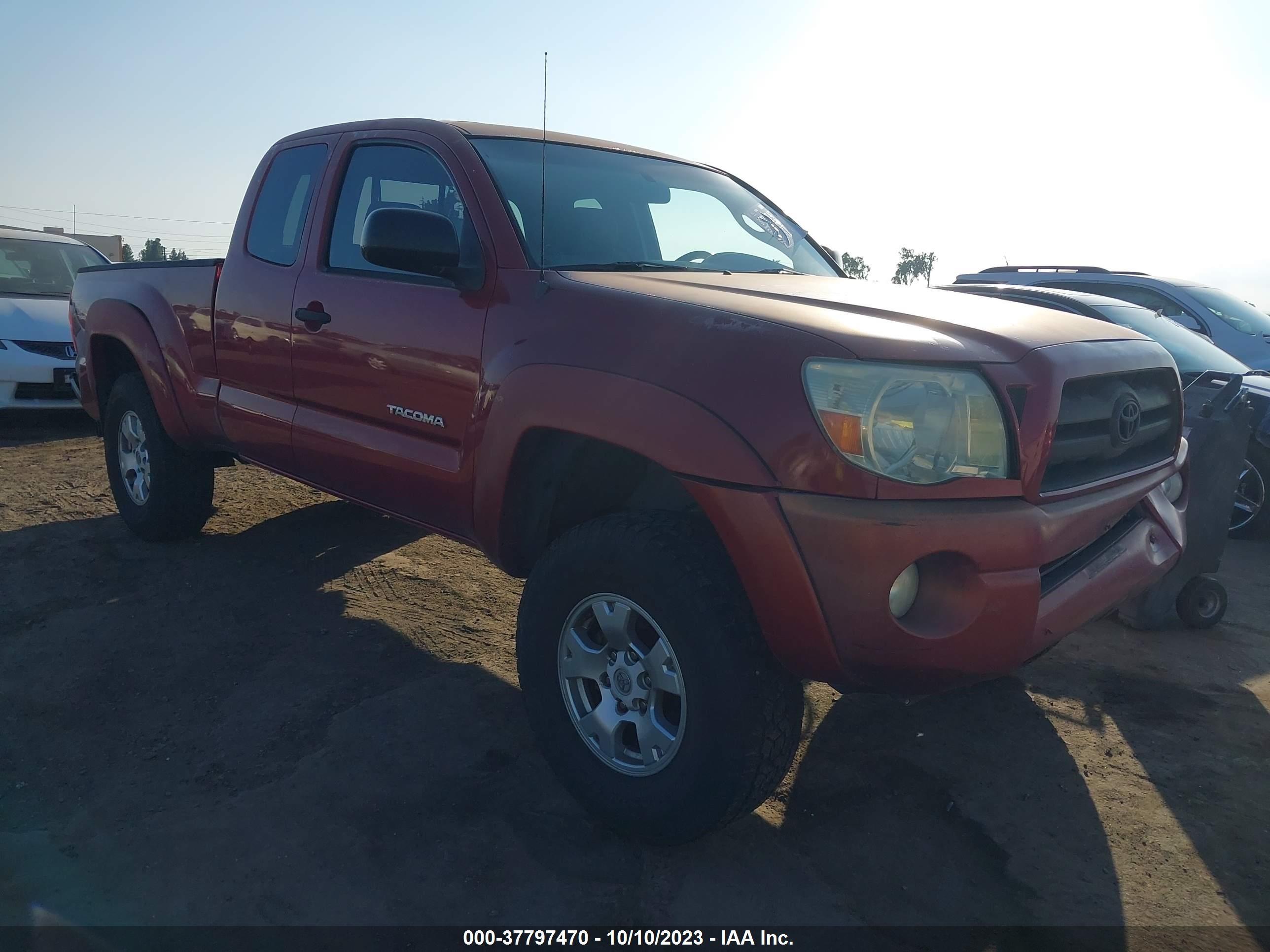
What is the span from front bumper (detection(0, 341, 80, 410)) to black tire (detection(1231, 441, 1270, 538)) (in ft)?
28.1

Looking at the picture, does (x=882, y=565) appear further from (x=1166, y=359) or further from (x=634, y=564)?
(x=1166, y=359)

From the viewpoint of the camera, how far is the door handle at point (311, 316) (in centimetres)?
350

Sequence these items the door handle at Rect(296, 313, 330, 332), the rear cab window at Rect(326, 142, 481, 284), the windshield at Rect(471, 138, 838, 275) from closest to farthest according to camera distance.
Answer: the windshield at Rect(471, 138, 838, 275), the rear cab window at Rect(326, 142, 481, 284), the door handle at Rect(296, 313, 330, 332)

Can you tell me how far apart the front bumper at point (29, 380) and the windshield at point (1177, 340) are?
25.5 feet

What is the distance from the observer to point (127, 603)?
4.14m

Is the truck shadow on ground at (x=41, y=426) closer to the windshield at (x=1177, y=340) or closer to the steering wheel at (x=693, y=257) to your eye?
the steering wheel at (x=693, y=257)

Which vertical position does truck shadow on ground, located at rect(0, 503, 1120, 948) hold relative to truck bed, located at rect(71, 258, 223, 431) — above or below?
below

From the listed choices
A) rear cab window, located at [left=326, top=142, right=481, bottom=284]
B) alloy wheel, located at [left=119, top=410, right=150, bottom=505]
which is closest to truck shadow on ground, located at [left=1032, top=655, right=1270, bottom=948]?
rear cab window, located at [left=326, top=142, right=481, bottom=284]

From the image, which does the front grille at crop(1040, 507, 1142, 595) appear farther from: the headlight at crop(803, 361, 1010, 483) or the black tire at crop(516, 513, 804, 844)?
the black tire at crop(516, 513, 804, 844)

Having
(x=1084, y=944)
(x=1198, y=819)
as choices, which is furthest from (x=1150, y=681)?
(x=1084, y=944)

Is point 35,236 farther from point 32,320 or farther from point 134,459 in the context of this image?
point 134,459

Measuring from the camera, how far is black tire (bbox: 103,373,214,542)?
15.5 feet

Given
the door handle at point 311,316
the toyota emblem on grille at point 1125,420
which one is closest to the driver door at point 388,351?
the door handle at point 311,316

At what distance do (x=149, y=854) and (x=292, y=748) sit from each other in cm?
58
